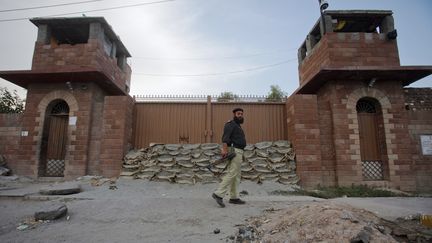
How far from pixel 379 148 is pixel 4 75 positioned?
493 inches

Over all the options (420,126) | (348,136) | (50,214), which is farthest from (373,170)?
(50,214)

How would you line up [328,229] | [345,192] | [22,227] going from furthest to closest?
[345,192] < [22,227] < [328,229]

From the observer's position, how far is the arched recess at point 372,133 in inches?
314

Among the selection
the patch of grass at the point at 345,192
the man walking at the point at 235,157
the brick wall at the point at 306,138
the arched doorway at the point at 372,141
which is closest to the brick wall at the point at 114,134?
the man walking at the point at 235,157

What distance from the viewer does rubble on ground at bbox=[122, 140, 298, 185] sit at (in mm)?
7512

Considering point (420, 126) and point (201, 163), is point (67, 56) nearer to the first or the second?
point (201, 163)

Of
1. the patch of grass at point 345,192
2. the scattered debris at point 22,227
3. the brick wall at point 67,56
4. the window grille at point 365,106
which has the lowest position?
the scattered debris at point 22,227

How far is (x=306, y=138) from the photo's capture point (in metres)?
7.76

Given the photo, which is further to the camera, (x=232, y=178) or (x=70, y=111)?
(x=70, y=111)

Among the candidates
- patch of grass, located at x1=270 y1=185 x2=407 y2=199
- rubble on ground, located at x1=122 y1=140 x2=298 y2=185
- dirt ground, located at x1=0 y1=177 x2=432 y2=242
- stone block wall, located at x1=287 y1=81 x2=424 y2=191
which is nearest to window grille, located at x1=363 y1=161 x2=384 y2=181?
stone block wall, located at x1=287 y1=81 x2=424 y2=191

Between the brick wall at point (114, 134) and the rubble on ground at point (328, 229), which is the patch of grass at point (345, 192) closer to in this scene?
the rubble on ground at point (328, 229)

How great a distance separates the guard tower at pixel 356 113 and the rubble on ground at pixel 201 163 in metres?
0.53

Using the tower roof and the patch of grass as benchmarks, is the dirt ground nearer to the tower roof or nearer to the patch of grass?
the patch of grass

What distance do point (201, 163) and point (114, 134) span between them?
2.90 m
